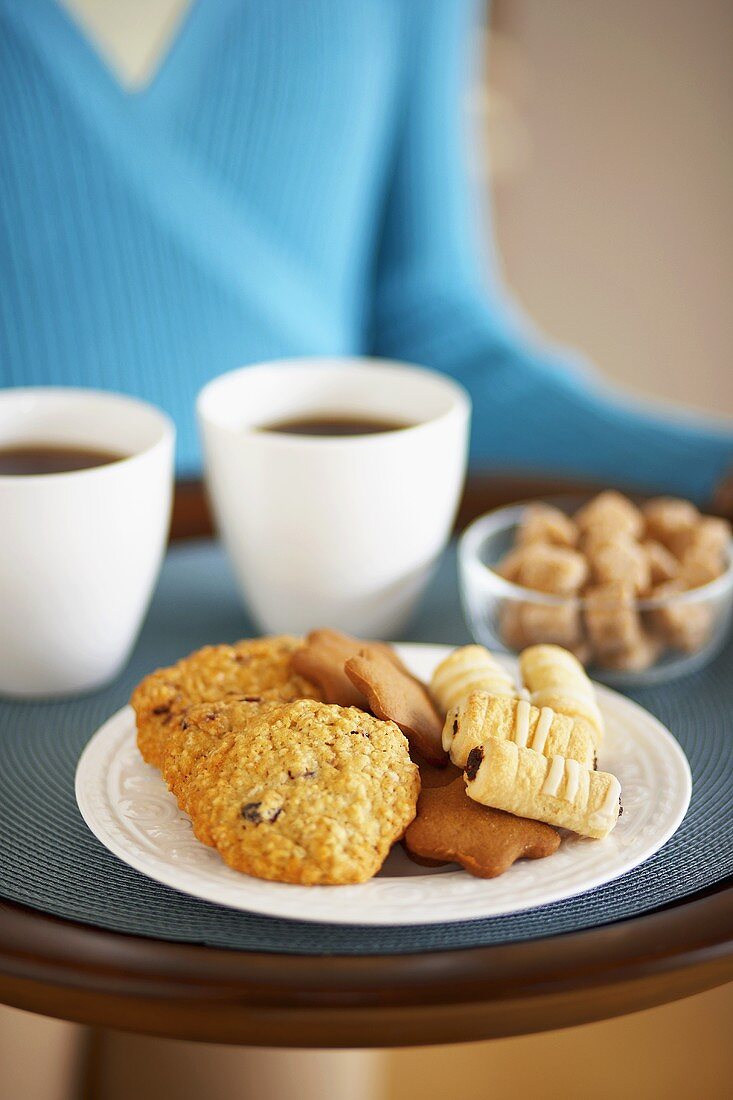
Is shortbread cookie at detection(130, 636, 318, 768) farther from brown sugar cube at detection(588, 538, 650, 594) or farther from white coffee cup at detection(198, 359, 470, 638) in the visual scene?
brown sugar cube at detection(588, 538, 650, 594)

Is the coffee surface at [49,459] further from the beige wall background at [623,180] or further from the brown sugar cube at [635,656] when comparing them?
the beige wall background at [623,180]

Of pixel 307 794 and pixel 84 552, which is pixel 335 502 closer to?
pixel 84 552

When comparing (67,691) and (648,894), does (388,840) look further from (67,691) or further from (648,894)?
(67,691)

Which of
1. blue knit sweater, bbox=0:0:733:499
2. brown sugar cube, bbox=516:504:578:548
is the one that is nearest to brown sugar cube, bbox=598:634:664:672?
brown sugar cube, bbox=516:504:578:548

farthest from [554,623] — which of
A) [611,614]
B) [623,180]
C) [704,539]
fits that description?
[623,180]

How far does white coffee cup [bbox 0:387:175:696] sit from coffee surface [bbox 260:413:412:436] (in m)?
0.11

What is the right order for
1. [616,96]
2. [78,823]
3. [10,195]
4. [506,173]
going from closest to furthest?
1. [78,823]
2. [10,195]
3. [616,96]
4. [506,173]

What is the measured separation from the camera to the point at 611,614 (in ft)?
2.41

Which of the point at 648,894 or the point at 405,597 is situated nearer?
the point at 648,894

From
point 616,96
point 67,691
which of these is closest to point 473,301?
point 67,691

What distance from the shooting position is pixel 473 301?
1.31 meters

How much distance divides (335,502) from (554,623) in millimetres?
159

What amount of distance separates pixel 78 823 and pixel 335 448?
0.90 ft

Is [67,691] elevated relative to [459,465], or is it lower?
lower
